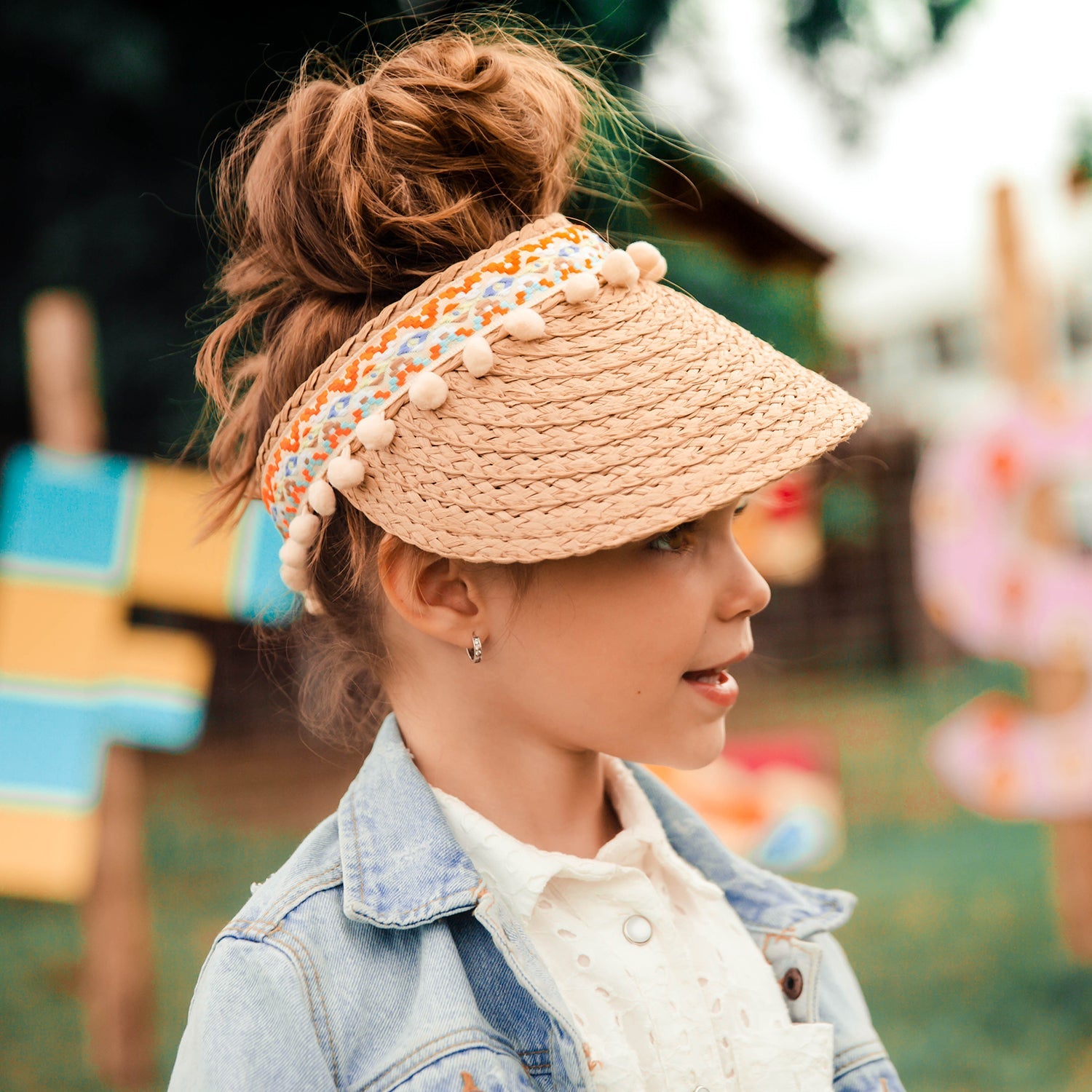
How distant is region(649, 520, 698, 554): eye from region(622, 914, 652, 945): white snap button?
0.42 m

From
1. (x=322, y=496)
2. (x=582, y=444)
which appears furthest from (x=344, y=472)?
(x=582, y=444)

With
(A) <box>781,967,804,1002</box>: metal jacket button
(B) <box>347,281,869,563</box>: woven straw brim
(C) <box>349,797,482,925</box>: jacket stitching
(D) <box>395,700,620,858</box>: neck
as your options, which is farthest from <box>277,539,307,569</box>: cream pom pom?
(A) <box>781,967,804,1002</box>: metal jacket button

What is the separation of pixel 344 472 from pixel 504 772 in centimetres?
41

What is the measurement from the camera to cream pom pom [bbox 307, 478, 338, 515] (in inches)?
50.1

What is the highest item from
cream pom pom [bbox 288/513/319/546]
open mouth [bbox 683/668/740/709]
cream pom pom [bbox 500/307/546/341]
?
cream pom pom [bbox 500/307/546/341]

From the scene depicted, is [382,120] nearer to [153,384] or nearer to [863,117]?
[863,117]

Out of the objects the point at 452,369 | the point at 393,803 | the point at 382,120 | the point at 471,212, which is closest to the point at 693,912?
the point at 393,803

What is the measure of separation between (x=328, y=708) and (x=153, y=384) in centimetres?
390

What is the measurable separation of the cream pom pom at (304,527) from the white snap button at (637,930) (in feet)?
1.88

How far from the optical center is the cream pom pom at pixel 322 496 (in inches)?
50.1

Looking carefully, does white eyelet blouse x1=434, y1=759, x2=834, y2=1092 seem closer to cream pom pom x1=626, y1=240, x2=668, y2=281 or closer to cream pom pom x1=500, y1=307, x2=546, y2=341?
cream pom pom x1=500, y1=307, x2=546, y2=341

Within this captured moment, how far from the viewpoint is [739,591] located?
129 centimetres

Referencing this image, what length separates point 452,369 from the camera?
1.23 meters

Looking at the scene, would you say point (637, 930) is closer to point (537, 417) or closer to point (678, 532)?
point (678, 532)
